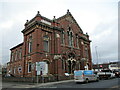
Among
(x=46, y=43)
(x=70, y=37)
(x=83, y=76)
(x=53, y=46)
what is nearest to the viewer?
(x=83, y=76)

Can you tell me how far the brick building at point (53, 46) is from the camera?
2595 cm

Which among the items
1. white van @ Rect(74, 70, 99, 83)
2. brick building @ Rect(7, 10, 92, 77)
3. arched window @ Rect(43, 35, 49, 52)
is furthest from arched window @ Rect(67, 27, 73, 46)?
white van @ Rect(74, 70, 99, 83)

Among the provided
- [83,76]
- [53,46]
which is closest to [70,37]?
[53,46]

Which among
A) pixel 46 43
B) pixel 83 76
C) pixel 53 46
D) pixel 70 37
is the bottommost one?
pixel 83 76

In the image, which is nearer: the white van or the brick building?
the white van

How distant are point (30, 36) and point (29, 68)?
21.8ft

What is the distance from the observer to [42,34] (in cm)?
2678

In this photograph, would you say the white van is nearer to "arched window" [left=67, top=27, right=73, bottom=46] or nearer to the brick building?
the brick building

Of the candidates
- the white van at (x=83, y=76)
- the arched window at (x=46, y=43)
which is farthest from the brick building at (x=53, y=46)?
the white van at (x=83, y=76)

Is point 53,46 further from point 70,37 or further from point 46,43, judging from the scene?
point 70,37

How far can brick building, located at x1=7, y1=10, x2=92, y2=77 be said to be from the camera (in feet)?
85.1

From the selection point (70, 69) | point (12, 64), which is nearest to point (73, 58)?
point (70, 69)

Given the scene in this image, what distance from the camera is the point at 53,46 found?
28203mm

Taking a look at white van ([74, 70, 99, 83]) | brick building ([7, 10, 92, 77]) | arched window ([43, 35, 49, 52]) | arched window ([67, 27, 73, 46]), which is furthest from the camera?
arched window ([67, 27, 73, 46])
